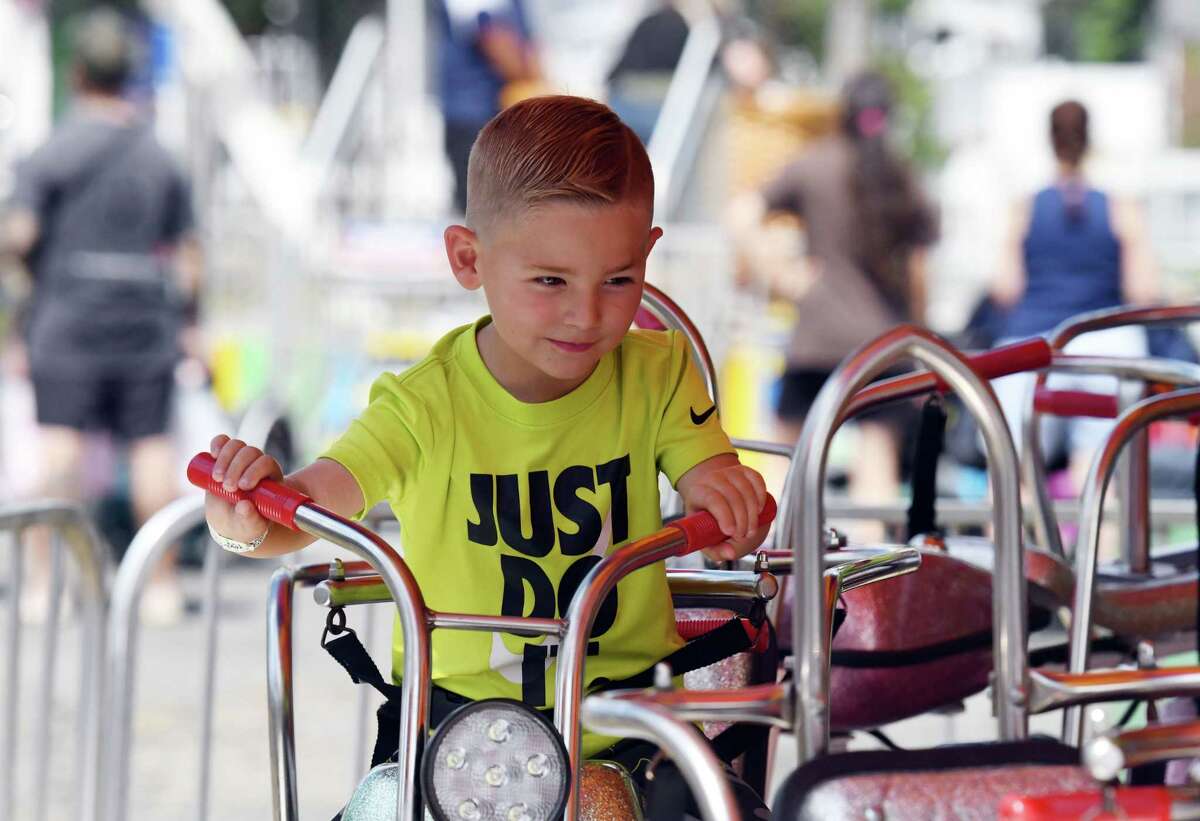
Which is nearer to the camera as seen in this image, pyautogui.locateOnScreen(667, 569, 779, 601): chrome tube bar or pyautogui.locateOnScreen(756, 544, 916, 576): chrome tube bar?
pyautogui.locateOnScreen(756, 544, 916, 576): chrome tube bar

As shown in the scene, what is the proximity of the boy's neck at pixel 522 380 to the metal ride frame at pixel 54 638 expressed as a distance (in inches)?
55.3

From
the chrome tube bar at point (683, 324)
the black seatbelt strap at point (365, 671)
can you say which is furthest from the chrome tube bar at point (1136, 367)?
the black seatbelt strap at point (365, 671)

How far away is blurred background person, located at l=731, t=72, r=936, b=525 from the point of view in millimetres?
5828

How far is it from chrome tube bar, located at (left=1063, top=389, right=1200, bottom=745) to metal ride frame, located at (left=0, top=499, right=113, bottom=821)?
1768mm

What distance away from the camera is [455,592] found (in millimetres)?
1881

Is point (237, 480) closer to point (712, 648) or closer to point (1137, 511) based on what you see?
point (712, 648)

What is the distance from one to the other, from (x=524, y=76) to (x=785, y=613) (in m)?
5.46

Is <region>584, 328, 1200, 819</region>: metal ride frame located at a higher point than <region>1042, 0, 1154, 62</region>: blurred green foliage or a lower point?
lower

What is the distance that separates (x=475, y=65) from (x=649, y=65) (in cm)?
114

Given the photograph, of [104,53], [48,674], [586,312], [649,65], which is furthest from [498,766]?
[649,65]

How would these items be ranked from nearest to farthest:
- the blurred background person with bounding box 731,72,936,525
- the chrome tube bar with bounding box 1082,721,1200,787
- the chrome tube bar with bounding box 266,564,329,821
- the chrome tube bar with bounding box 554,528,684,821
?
the chrome tube bar with bounding box 1082,721,1200,787 < the chrome tube bar with bounding box 554,528,684,821 < the chrome tube bar with bounding box 266,564,329,821 < the blurred background person with bounding box 731,72,936,525

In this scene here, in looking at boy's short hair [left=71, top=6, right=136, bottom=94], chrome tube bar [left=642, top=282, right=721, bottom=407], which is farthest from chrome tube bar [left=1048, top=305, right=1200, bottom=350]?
boy's short hair [left=71, top=6, right=136, bottom=94]

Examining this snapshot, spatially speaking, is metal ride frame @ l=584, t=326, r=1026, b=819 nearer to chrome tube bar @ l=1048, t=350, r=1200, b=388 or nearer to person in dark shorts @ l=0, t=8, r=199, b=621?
chrome tube bar @ l=1048, t=350, r=1200, b=388

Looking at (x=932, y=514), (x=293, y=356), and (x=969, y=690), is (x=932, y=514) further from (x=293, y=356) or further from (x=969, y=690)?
(x=293, y=356)
